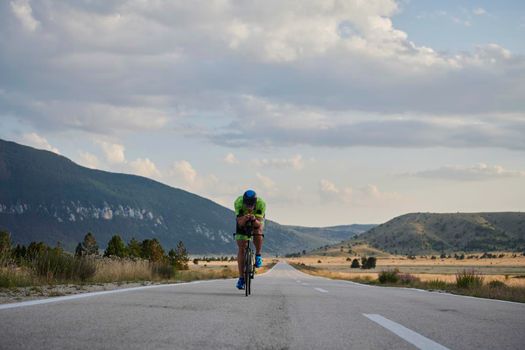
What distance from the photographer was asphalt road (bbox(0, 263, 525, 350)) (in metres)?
6.07

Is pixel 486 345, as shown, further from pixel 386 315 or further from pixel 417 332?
pixel 386 315

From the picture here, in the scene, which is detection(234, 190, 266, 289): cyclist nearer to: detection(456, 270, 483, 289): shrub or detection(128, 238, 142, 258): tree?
detection(456, 270, 483, 289): shrub

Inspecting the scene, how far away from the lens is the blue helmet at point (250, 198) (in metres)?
12.7

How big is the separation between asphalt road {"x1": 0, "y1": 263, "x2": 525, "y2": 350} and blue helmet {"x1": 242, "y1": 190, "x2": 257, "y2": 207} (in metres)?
2.43

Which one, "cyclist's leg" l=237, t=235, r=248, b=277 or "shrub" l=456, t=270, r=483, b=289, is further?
"shrub" l=456, t=270, r=483, b=289

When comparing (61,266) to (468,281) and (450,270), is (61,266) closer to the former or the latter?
(468,281)

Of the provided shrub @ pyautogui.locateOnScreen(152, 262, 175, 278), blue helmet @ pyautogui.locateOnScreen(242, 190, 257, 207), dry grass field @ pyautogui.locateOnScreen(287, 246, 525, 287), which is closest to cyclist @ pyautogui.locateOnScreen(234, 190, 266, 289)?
blue helmet @ pyautogui.locateOnScreen(242, 190, 257, 207)

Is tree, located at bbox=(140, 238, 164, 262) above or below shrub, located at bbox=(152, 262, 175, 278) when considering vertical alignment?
above

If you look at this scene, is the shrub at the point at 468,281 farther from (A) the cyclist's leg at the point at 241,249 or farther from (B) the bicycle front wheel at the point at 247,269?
(A) the cyclist's leg at the point at 241,249

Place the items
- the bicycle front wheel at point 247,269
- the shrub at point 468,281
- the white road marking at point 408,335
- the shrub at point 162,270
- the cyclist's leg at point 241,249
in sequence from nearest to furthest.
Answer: the white road marking at point 408,335 < the cyclist's leg at point 241,249 < the bicycle front wheel at point 247,269 < the shrub at point 468,281 < the shrub at point 162,270

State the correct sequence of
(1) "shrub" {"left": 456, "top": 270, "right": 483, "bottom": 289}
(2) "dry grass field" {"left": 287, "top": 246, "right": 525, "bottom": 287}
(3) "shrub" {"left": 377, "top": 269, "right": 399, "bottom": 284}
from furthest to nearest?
(2) "dry grass field" {"left": 287, "top": 246, "right": 525, "bottom": 287} → (3) "shrub" {"left": 377, "top": 269, "right": 399, "bottom": 284} → (1) "shrub" {"left": 456, "top": 270, "right": 483, "bottom": 289}

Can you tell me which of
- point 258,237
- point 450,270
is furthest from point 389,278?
point 450,270

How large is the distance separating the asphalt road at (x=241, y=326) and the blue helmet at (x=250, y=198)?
243 centimetres

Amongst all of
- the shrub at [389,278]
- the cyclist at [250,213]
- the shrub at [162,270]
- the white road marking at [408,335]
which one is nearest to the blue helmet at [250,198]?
the cyclist at [250,213]
